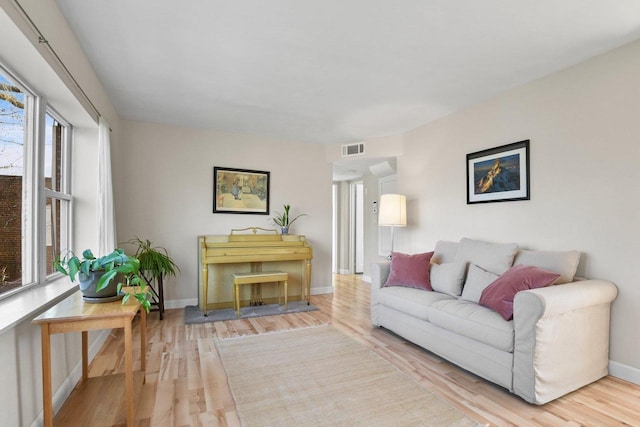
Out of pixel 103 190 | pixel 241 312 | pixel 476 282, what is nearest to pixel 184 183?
pixel 103 190

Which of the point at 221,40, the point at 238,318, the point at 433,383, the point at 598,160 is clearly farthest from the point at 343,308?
the point at 221,40

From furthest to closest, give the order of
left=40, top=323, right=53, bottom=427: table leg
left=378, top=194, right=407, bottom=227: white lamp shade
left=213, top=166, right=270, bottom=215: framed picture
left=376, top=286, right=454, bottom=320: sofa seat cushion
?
left=213, top=166, right=270, bottom=215: framed picture
left=378, top=194, right=407, bottom=227: white lamp shade
left=376, top=286, right=454, bottom=320: sofa seat cushion
left=40, top=323, right=53, bottom=427: table leg

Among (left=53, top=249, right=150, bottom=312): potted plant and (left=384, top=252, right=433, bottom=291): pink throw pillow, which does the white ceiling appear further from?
(left=384, top=252, right=433, bottom=291): pink throw pillow

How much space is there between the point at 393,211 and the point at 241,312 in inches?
90.6

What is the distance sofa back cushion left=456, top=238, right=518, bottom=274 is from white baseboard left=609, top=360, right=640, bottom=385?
3.13 ft

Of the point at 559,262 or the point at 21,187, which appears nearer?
the point at 21,187

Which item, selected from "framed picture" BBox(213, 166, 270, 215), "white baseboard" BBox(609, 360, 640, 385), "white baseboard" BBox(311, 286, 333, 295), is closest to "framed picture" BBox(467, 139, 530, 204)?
"white baseboard" BBox(609, 360, 640, 385)

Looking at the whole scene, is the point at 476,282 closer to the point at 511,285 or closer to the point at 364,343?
the point at 511,285

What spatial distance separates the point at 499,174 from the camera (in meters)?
3.35

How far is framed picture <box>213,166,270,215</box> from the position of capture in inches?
182

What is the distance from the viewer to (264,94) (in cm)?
336

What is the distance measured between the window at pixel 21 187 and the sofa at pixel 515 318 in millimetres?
2841

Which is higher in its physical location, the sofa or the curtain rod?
the curtain rod

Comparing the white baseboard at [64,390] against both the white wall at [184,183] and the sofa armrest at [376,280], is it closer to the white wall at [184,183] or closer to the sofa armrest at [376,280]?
the white wall at [184,183]
